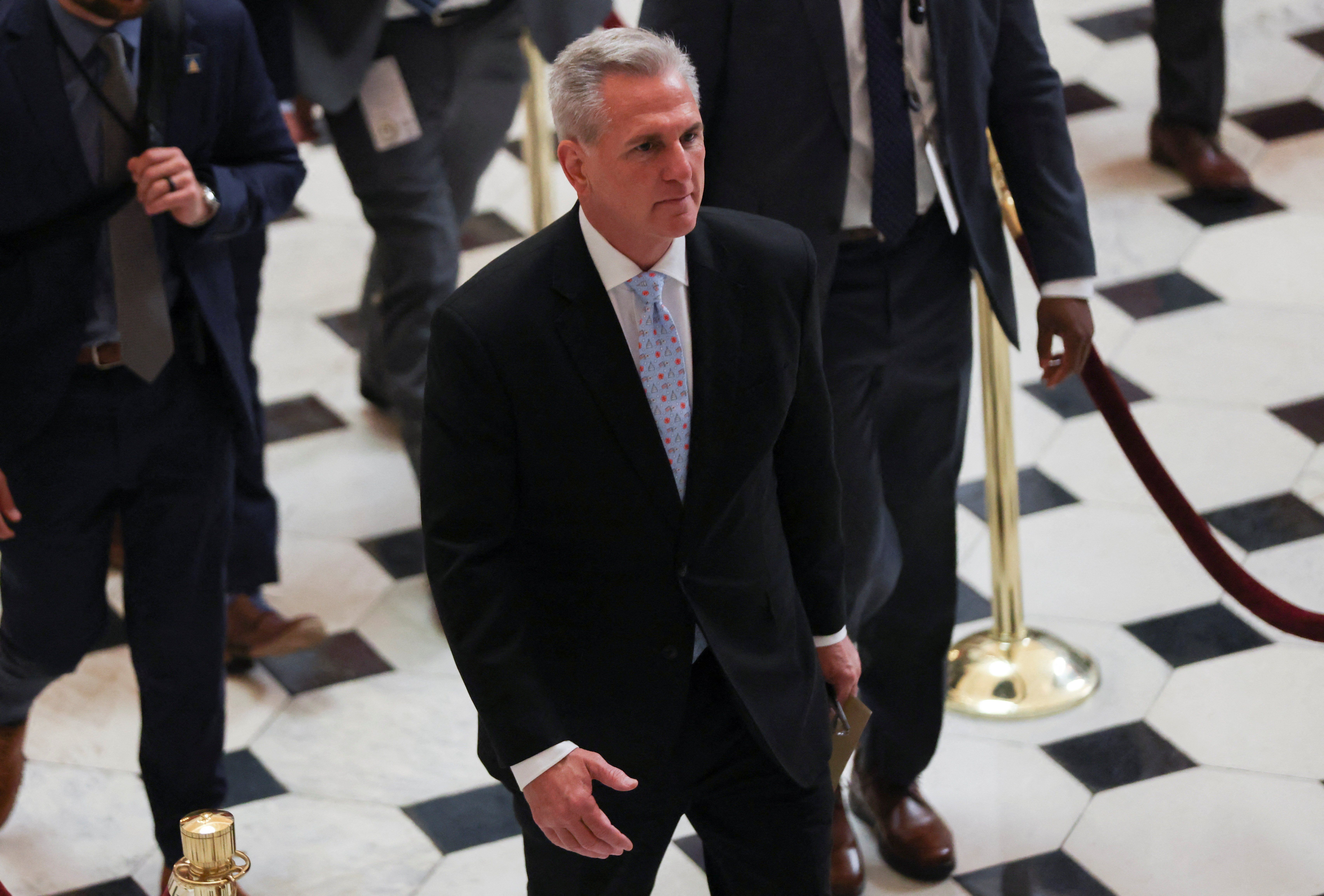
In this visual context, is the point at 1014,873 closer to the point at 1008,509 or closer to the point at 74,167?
the point at 1008,509

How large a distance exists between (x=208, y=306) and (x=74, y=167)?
1.12 ft

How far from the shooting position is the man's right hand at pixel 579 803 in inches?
90.1

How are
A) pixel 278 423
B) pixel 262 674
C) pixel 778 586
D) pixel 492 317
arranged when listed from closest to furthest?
1. pixel 492 317
2. pixel 778 586
3. pixel 262 674
4. pixel 278 423

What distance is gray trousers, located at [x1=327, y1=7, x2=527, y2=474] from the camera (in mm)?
4477

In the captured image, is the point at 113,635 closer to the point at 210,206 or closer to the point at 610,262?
the point at 210,206

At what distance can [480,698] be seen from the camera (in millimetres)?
2359

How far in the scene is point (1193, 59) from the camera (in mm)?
5891

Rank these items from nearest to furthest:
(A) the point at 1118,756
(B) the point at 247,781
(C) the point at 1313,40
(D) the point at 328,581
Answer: (A) the point at 1118,756 < (B) the point at 247,781 < (D) the point at 328,581 < (C) the point at 1313,40

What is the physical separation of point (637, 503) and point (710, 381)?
18cm

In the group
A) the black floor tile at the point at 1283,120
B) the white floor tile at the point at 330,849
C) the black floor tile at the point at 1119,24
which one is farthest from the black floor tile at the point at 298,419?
the black floor tile at the point at 1119,24

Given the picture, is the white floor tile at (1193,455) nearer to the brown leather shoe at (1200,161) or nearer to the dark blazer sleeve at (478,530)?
the brown leather shoe at (1200,161)

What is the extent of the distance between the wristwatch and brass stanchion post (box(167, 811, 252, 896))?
119cm

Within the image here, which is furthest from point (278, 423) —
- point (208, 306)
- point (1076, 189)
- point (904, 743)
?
point (1076, 189)

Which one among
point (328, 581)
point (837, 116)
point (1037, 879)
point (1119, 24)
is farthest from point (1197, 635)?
point (1119, 24)
